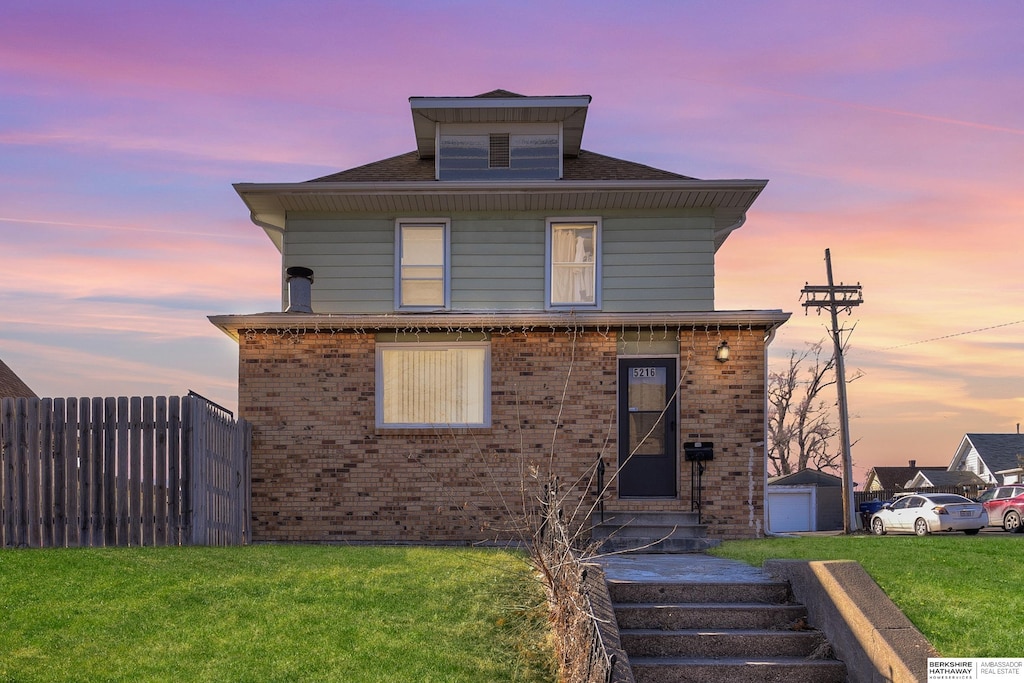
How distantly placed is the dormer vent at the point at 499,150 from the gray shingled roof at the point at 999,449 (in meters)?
40.7

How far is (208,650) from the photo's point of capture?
7.23m

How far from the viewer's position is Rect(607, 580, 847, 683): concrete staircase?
793cm

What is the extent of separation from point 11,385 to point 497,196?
50.5 feet

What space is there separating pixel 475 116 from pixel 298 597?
10940 millimetres

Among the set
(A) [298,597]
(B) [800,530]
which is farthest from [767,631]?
(B) [800,530]

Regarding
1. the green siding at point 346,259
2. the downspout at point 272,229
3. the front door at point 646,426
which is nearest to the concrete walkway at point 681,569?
the front door at point 646,426

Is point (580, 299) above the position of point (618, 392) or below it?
above

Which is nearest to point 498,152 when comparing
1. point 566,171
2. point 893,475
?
point 566,171

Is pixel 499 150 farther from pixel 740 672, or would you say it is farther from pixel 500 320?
pixel 740 672

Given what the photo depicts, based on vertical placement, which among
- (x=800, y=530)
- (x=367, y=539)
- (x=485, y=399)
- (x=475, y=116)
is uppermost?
(x=475, y=116)

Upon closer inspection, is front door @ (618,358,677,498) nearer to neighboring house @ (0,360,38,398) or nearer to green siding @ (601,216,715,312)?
green siding @ (601,216,715,312)

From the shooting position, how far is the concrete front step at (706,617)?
28.7ft

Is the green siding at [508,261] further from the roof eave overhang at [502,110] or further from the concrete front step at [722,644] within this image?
the concrete front step at [722,644]

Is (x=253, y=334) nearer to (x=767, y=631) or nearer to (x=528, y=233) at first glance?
(x=528, y=233)
